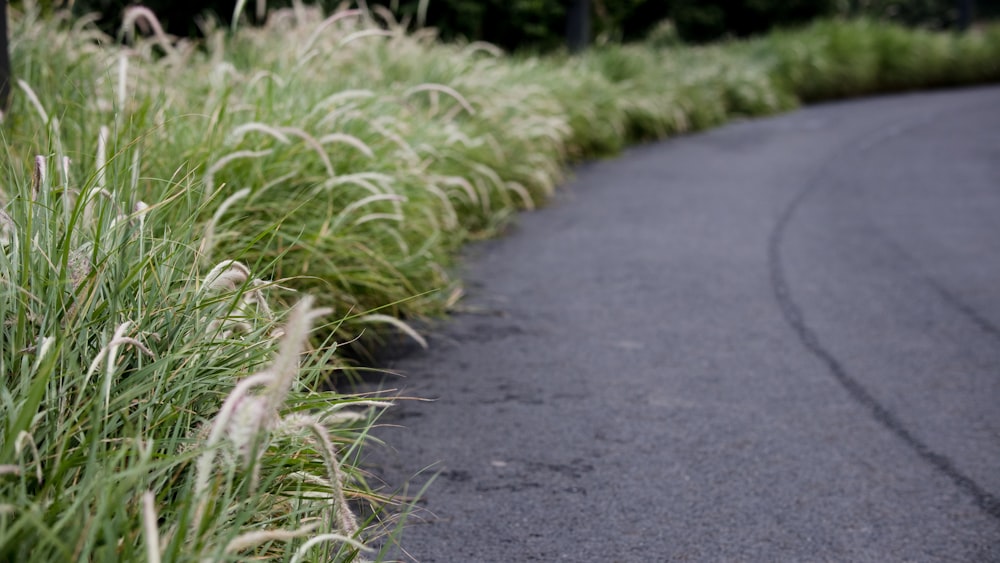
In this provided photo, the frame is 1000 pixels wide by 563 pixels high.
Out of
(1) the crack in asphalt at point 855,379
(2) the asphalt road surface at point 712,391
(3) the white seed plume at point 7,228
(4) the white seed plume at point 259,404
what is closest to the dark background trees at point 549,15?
(2) the asphalt road surface at point 712,391

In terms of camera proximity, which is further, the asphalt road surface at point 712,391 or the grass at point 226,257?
the asphalt road surface at point 712,391

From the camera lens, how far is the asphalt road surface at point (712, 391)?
2936 millimetres

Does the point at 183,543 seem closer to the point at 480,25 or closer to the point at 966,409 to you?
the point at 966,409

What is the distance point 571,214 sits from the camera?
7559mm

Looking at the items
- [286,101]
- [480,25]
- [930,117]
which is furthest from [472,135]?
[930,117]

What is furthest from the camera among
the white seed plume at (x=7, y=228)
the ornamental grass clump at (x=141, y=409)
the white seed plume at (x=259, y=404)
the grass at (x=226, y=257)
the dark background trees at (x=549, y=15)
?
the dark background trees at (x=549, y=15)

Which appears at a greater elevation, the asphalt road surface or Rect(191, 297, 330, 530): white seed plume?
Rect(191, 297, 330, 530): white seed plume

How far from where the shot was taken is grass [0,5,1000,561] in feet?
5.86

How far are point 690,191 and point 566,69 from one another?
8.74 feet

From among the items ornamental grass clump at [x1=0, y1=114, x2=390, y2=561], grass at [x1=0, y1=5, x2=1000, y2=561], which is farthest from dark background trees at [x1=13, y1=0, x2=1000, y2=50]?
ornamental grass clump at [x1=0, y1=114, x2=390, y2=561]

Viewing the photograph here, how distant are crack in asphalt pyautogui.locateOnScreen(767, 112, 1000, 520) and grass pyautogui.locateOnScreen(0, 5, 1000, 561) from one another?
171 cm

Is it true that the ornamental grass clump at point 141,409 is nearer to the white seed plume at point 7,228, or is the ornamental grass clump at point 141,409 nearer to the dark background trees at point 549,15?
the white seed plume at point 7,228

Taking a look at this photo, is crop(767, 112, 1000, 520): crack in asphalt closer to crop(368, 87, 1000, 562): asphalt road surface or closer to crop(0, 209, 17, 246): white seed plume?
crop(368, 87, 1000, 562): asphalt road surface

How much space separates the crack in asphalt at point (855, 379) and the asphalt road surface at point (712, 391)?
0.05 feet
